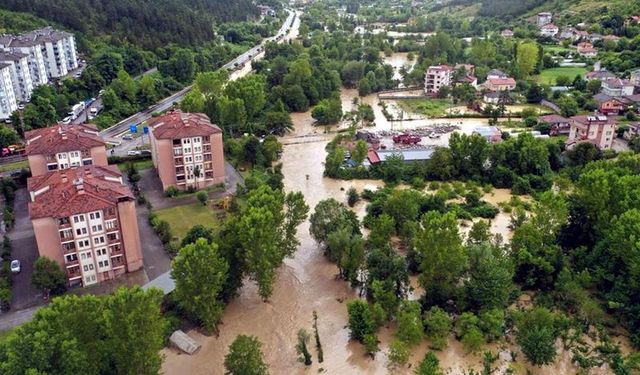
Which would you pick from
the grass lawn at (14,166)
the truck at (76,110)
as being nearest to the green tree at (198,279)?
the grass lawn at (14,166)

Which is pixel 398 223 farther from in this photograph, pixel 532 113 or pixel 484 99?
pixel 484 99

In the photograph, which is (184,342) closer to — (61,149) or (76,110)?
(61,149)

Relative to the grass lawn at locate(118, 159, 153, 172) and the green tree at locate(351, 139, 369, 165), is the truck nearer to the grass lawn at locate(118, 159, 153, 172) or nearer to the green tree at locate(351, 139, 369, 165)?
the grass lawn at locate(118, 159, 153, 172)

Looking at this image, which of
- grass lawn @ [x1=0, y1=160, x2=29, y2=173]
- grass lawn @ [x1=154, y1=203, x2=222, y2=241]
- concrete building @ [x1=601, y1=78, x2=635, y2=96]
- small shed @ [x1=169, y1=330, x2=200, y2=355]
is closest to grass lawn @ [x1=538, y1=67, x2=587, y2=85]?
concrete building @ [x1=601, y1=78, x2=635, y2=96]

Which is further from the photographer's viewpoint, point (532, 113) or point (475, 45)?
point (475, 45)

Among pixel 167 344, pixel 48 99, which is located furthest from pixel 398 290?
pixel 48 99

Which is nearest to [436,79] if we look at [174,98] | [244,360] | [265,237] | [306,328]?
[174,98]
